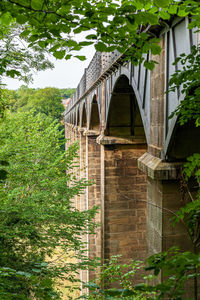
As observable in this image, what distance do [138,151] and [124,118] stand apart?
1452 mm

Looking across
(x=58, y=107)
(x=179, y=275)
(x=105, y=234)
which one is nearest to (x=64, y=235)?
(x=105, y=234)

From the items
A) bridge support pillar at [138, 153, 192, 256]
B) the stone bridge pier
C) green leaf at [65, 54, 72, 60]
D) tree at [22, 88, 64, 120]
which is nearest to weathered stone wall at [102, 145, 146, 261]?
the stone bridge pier

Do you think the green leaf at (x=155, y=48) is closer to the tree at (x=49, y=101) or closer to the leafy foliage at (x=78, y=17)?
the leafy foliage at (x=78, y=17)

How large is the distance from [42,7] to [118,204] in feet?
33.4

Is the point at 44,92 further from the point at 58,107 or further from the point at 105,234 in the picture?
the point at 105,234

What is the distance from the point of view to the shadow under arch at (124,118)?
35.3 feet

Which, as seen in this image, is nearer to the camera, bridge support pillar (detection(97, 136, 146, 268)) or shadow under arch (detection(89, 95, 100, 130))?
bridge support pillar (detection(97, 136, 146, 268))

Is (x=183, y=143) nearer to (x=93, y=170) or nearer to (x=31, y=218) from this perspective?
(x=31, y=218)

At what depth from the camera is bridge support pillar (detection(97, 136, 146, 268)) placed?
11586 mm

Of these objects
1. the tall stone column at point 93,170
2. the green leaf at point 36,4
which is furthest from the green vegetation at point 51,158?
the tall stone column at point 93,170

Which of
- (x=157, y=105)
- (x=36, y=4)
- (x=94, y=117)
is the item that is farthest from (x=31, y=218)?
(x=94, y=117)

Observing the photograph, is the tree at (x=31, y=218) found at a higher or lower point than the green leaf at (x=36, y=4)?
lower

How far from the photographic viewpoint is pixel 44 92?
205 feet

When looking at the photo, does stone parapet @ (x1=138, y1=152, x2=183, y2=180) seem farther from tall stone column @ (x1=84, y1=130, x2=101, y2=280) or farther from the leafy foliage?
tall stone column @ (x1=84, y1=130, x2=101, y2=280)
